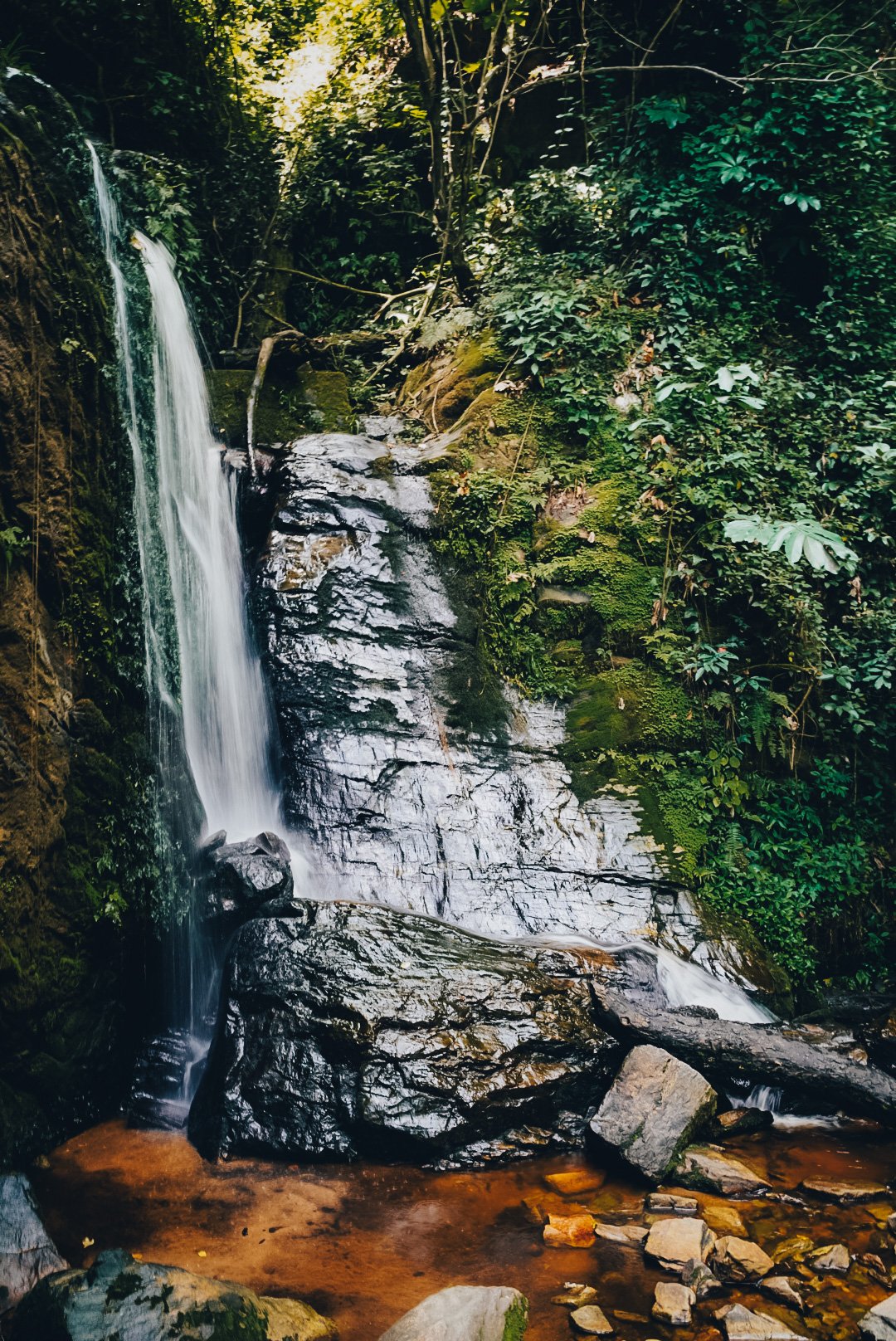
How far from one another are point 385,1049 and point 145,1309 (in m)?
1.70

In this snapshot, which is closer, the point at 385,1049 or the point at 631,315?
the point at 385,1049

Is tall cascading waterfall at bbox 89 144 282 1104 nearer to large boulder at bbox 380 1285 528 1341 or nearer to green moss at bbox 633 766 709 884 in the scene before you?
large boulder at bbox 380 1285 528 1341

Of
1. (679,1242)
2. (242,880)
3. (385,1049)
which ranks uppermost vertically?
(242,880)

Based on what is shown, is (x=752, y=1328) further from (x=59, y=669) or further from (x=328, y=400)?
(x=328, y=400)

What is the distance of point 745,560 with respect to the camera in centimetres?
670

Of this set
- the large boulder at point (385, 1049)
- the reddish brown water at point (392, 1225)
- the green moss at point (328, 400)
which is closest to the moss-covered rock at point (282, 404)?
the green moss at point (328, 400)

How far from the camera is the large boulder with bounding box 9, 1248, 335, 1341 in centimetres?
259

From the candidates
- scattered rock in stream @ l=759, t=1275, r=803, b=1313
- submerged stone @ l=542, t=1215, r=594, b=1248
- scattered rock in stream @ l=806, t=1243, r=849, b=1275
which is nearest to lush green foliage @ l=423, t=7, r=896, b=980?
scattered rock in stream @ l=806, t=1243, r=849, b=1275

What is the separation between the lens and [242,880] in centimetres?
511

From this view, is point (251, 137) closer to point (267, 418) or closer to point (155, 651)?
point (267, 418)

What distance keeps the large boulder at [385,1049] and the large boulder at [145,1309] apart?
1.17 metres

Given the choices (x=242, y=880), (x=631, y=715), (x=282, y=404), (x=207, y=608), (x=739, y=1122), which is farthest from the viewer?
(x=282, y=404)

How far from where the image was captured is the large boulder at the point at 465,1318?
268 centimetres

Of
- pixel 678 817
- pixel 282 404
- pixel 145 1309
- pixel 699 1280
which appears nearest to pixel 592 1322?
pixel 699 1280
